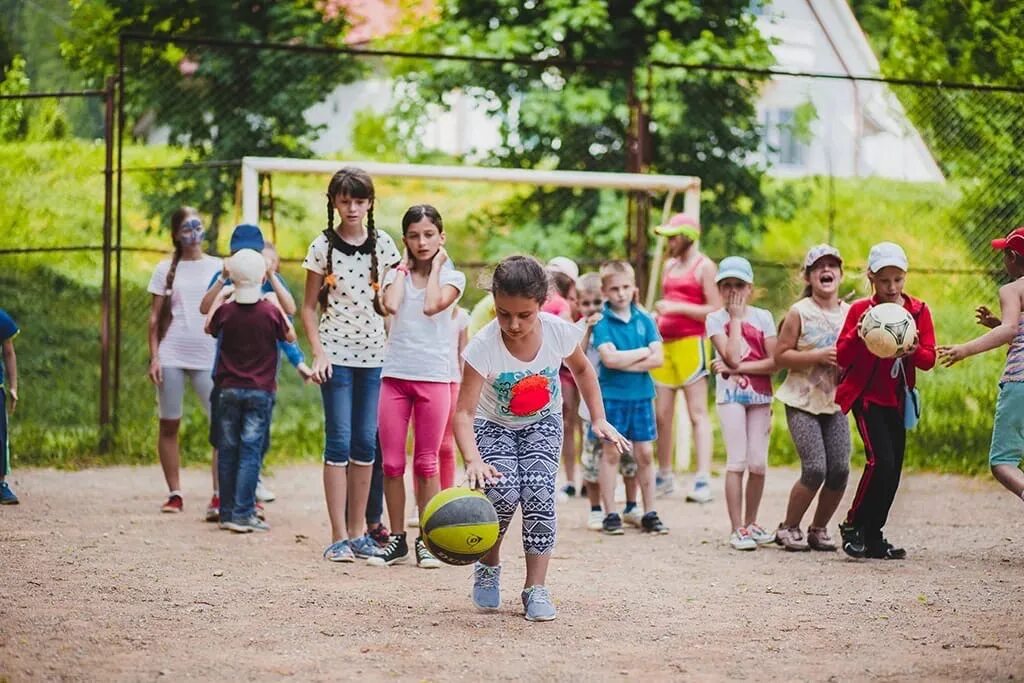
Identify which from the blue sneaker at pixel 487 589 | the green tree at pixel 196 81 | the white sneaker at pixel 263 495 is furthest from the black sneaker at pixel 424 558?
the green tree at pixel 196 81

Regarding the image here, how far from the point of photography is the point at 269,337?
26.5 feet

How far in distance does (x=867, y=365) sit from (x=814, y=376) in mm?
373

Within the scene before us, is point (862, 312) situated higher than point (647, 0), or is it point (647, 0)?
point (647, 0)

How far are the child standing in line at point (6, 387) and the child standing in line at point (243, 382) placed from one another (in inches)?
50.8

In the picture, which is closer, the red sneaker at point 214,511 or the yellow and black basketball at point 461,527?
the yellow and black basketball at point 461,527

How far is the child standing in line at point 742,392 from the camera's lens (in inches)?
309

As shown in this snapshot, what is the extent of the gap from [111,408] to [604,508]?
5.04 m

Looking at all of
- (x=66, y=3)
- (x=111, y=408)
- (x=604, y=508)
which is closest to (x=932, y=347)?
(x=604, y=508)

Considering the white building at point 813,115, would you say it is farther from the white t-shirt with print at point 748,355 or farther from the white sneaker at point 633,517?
the white sneaker at point 633,517

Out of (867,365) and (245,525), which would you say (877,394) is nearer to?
(867,365)

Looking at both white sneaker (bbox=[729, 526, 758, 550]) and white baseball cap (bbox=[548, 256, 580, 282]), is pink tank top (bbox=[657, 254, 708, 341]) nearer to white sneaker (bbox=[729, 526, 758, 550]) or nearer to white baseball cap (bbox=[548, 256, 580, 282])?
white baseball cap (bbox=[548, 256, 580, 282])

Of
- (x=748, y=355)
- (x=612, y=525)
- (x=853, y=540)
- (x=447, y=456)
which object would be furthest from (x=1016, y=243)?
(x=447, y=456)

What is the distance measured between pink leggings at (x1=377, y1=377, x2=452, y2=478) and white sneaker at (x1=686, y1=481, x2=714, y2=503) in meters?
3.32

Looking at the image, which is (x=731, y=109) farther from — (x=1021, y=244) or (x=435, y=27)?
(x=1021, y=244)
